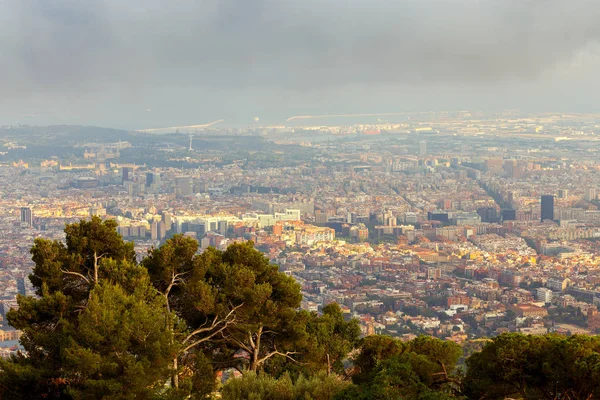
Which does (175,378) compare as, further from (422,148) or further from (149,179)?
(422,148)

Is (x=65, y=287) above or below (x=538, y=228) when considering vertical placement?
above

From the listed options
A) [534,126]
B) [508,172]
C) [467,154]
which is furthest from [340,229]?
[534,126]

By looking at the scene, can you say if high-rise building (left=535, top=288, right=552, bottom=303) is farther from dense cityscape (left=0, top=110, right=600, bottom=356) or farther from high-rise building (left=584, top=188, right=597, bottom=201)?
high-rise building (left=584, top=188, right=597, bottom=201)

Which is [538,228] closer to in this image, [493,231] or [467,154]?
[493,231]

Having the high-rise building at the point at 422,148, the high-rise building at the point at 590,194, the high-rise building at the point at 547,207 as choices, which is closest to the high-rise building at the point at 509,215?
the high-rise building at the point at 547,207

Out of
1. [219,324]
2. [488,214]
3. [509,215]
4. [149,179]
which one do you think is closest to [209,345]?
[219,324]

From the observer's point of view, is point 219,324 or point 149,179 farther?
point 149,179

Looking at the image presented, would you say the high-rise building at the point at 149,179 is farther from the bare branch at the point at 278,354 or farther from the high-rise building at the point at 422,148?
the bare branch at the point at 278,354
